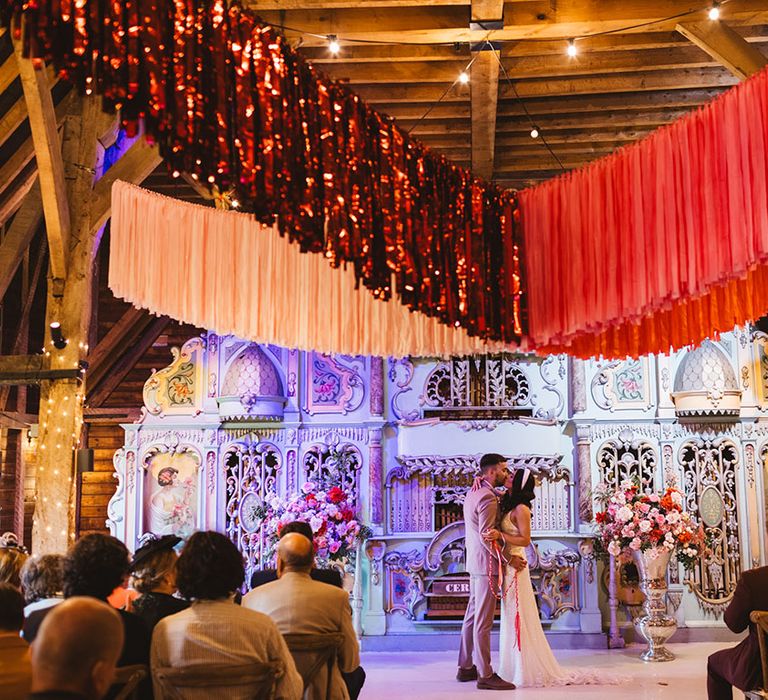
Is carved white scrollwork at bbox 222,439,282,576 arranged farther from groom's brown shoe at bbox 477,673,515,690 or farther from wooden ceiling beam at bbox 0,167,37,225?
wooden ceiling beam at bbox 0,167,37,225

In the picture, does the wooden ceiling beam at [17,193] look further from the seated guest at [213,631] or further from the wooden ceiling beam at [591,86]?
the seated guest at [213,631]

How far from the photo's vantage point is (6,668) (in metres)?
2.57

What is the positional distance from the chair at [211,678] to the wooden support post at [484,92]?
3858 millimetres

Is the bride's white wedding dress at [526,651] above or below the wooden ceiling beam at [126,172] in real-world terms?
below

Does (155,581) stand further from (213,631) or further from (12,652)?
(12,652)

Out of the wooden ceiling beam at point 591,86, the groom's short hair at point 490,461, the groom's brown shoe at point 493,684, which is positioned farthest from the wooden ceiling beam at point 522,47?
the groom's brown shoe at point 493,684

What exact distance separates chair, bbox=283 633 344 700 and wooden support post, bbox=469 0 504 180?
3509 millimetres

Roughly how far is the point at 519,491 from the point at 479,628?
43.4 inches

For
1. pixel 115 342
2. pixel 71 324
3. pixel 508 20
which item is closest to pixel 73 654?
pixel 508 20

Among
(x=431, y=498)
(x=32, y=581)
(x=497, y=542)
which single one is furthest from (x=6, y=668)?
(x=431, y=498)

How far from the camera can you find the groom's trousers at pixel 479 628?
6957 mm

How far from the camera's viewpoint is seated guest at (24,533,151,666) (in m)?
3.04

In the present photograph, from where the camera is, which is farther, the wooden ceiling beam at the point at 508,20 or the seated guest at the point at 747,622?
the wooden ceiling beam at the point at 508,20

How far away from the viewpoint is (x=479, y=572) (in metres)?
7.19
